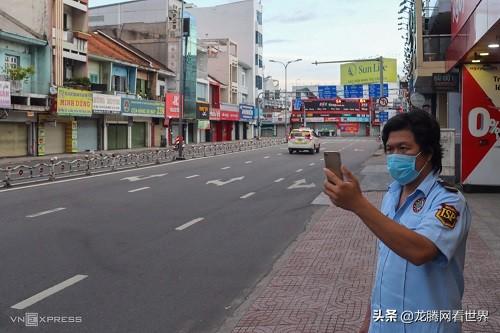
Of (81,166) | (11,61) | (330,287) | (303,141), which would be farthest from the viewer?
(303,141)

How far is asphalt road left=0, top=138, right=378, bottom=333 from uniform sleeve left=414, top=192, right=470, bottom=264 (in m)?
3.42

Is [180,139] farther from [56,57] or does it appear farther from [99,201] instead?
[99,201]

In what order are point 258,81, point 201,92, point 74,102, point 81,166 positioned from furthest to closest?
point 258,81, point 201,92, point 74,102, point 81,166

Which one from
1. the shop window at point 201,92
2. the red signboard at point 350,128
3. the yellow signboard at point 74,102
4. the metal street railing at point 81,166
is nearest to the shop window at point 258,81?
the shop window at point 201,92

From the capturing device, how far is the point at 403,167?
8.30 ft

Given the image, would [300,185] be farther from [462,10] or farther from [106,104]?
[106,104]

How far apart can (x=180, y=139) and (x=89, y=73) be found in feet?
39.8

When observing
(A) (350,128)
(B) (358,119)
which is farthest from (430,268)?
(A) (350,128)

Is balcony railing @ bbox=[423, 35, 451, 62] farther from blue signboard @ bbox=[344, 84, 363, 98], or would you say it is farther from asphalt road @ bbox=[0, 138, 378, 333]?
blue signboard @ bbox=[344, 84, 363, 98]

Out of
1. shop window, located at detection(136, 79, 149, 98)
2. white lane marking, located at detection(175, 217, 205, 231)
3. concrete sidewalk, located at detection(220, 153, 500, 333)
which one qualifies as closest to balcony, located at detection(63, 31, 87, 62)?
shop window, located at detection(136, 79, 149, 98)

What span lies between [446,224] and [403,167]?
13.5 inches

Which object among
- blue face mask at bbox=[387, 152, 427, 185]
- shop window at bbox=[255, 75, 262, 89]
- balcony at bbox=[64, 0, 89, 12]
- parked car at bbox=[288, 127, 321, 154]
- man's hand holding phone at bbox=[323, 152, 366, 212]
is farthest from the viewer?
shop window at bbox=[255, 75, 262, 89]

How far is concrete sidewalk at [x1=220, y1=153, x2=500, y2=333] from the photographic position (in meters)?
5.26

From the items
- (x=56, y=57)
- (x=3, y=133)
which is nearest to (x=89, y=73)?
(x=56, y=57)
